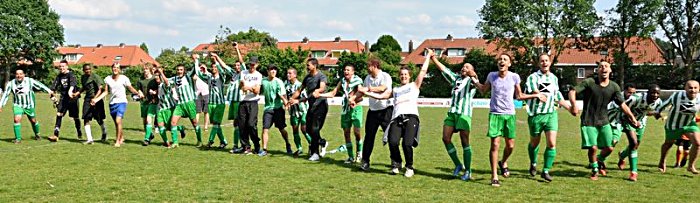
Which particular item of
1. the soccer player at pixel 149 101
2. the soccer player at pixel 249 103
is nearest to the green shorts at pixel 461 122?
the soccer player at pixel 249 103

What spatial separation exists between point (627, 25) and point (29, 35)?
58444 millimetres

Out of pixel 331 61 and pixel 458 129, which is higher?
pixel 331 61

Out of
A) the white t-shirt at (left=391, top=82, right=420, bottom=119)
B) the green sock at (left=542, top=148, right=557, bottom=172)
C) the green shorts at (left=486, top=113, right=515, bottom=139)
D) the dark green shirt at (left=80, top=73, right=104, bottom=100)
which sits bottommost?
the green sock at (left=542, top=148, right=557, bottom=172)

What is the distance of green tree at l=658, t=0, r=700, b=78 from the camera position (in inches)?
1975

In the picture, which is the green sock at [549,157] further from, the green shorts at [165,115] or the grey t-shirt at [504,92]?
the green shorts at [165,115]

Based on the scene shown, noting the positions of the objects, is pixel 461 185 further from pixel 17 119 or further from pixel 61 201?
pixel 17 119

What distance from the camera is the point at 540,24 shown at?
177 feet

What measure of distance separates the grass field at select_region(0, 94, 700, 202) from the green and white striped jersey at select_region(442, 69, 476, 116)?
0.99 m

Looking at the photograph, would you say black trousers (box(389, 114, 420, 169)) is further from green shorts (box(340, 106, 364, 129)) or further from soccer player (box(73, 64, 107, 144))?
soccer player (box(73, 64, 107, 144))

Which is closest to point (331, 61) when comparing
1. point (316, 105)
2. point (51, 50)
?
point (51, 50)

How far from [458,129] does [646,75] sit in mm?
53107

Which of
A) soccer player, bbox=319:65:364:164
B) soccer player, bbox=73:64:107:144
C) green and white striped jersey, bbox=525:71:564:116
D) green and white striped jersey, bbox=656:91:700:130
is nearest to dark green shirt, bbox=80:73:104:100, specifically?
soccer player, bbox=73:64:107:144

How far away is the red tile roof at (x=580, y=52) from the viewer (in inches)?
2267

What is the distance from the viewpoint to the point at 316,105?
35.3 feet
